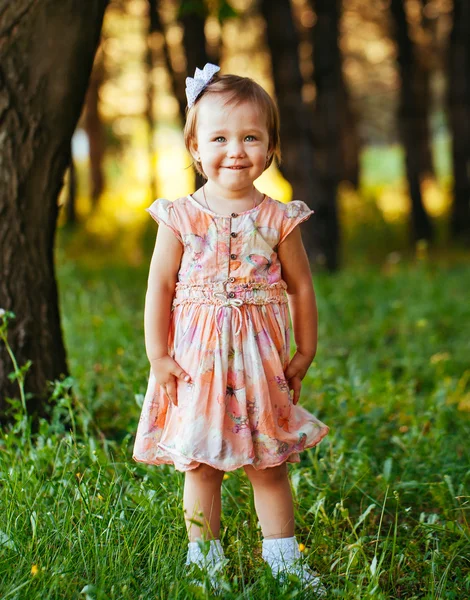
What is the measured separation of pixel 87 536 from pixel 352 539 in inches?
40.8

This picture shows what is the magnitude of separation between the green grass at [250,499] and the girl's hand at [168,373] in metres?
0.40

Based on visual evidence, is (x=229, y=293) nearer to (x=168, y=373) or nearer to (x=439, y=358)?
(x=168, y=373)

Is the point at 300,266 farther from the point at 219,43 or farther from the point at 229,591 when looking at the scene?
the point at 219,43

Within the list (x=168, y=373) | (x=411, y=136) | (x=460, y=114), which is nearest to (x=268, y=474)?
(x=168, y=373)

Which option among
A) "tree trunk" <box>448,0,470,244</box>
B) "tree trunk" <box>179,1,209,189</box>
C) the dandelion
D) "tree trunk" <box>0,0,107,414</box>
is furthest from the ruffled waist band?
"tree trunk" <box>448,0,470,244</box>

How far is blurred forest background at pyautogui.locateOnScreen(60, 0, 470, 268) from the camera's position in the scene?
10.0 meters

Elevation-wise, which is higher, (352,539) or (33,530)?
(33,530)

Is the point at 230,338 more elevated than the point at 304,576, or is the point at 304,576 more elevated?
the point at 230,338

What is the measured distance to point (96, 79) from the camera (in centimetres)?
1597

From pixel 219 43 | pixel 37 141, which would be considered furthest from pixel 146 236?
pixel 37 141

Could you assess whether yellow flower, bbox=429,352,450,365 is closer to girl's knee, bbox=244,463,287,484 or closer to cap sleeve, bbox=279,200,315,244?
girl's knee, bbox=244,463,287,484

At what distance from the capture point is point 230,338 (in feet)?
9.03

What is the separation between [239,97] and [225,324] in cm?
76

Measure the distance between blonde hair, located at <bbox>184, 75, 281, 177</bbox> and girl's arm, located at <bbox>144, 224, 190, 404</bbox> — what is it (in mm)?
380
